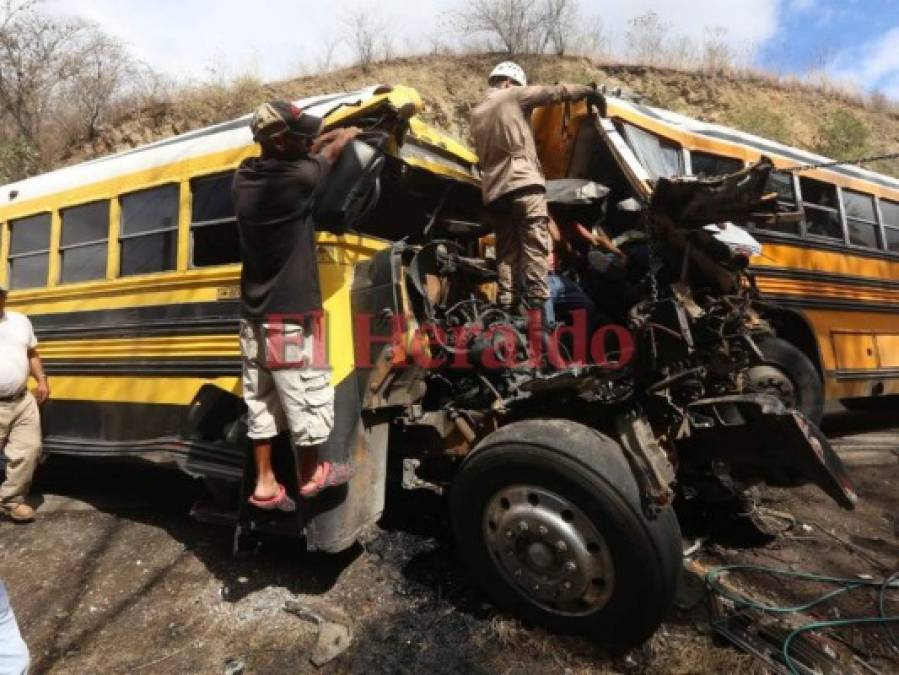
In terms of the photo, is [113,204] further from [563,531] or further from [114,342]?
[563,531]

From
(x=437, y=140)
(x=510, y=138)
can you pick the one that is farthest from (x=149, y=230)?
(x=510, y=138)

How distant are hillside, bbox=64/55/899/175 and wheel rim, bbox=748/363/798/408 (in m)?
10.9

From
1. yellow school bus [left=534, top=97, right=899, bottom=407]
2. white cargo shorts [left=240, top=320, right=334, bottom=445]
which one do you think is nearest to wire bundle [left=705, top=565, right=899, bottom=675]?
white cargo shorts [left=240, top=320, right=334, bottom=445]

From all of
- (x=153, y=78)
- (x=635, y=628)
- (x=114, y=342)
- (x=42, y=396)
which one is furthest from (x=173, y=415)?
(x=153, y=78)

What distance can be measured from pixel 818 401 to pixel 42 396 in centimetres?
572

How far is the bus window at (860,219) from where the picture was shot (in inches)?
211

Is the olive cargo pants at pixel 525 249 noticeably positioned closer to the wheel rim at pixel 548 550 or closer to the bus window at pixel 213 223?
the wheel rim at pixel 548 550

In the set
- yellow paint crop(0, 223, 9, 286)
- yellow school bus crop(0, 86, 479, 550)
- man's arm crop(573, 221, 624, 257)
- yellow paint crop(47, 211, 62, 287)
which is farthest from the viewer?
yellow paint crop(0, 223, 9, 286)

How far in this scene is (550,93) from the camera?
→ 3.39 metres

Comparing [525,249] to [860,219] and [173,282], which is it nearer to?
[173,282]

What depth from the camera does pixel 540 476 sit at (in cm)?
239

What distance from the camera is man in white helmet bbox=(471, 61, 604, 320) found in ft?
11.1

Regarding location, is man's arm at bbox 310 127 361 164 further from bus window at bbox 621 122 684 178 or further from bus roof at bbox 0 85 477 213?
bus window at bbox 621 122 684 178

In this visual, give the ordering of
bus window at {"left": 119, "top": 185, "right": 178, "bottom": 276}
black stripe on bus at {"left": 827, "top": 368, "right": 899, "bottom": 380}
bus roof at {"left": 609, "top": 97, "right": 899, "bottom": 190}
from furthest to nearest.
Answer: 1. black stripe on bus at {"left": 827, "top": 368, "right": 899, "bottom": 380}
2. bus roof at {"left": 609, "top": 97, "right": 899, "bottom": 190}
3. bus window at {"left": 119, "top": 185, "right": 178, "bottom": 276}
